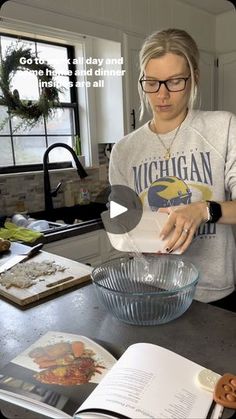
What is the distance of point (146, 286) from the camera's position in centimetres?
87

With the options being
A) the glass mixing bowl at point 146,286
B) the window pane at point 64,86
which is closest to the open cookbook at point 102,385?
the glass mixing bowl at point 146,286

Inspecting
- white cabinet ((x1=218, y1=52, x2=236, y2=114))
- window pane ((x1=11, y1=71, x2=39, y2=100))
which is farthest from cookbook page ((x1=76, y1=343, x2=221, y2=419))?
white cabinet ((x1=218, y1=52, x2=236, y2=114))

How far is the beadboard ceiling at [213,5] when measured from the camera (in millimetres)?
2652

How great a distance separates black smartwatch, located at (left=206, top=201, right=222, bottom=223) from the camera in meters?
0.83

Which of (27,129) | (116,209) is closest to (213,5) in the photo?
(27,129)

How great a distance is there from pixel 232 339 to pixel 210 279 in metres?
0.32

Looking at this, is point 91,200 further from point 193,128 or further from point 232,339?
point 232,339

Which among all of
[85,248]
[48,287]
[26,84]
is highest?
[26,84]

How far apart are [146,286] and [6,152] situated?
1.60m

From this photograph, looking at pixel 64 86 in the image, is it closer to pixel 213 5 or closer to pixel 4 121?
pixel 4 121

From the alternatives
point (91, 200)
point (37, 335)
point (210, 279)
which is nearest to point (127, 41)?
point (91, 200)

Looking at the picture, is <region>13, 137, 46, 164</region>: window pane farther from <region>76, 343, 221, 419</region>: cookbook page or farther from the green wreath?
<region>76, 343, 221, 419</region>: cookbook page

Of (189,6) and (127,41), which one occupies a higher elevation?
(189,6)

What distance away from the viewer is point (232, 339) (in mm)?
646
